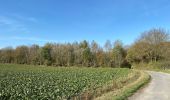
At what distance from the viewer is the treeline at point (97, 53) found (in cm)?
7206

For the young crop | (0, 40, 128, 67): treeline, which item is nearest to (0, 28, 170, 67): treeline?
(0, 40, 128, 67): treeline

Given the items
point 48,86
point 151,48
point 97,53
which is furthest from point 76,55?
point 48,86

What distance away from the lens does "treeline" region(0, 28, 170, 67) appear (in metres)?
72.1

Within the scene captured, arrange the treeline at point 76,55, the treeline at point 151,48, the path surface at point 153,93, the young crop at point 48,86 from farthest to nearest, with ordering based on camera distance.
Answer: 1. the treeline at point 76,55
2. the treeline at point 151,48
3. the young crop at point 48,86
4. the path surface at point 153,93

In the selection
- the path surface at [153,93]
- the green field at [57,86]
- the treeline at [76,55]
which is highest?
the treeline at [76,55]

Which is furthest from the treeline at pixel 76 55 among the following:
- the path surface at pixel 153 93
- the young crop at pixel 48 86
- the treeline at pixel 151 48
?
the path surface at pixel 153 93

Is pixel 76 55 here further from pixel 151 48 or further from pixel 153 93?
pixel 153 93

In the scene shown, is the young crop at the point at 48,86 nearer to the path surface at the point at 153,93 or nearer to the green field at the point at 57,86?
the green field at the point at 57,86

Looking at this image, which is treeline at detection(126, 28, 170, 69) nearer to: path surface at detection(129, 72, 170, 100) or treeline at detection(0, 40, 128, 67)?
treeline at detection(0, 40, 128, 67)

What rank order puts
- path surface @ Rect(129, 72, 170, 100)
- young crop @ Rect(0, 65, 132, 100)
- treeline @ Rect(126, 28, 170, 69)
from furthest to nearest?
treeline @ Rect(126, 28, 170, 69) → young crop @ Rect(0, 65, 132, 100) → path surface @ Rect(129, 72, 170, 100)

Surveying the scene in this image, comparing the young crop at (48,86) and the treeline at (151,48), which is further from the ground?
the treeline at (151,48)

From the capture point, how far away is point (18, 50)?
10594 cm

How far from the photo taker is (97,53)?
92.2 metres

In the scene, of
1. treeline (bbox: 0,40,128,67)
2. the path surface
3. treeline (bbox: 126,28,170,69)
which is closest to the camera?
the path surface
